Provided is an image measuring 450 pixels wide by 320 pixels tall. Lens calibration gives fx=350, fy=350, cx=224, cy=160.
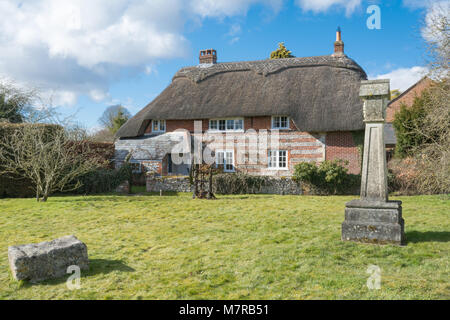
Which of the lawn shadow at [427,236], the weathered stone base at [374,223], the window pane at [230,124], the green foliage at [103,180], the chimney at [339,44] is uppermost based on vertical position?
the chimney at [339,44]

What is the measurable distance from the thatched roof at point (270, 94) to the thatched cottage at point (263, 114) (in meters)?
0.05

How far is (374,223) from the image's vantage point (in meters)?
6.61

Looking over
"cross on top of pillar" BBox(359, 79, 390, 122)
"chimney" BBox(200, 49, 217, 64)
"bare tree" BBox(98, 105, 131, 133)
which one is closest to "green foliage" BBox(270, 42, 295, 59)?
"chimney" BBox(200, 49, 217, 64)

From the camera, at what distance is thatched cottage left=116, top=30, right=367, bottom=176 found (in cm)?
1923

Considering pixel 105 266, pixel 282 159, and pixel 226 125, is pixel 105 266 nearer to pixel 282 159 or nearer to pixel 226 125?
pixel 282 159

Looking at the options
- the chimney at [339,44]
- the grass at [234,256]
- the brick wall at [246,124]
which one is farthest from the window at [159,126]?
the grass at [234,256]

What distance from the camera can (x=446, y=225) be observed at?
8.25 m

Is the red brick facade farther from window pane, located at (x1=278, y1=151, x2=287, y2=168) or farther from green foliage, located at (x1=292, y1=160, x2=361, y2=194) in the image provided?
green foliage, located at (x1=292, y1=160, x2=361, y2=194)

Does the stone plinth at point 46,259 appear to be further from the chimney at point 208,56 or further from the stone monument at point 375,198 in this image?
the chimney at point 208,56

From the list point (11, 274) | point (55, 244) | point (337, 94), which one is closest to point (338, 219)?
point (55, 244)

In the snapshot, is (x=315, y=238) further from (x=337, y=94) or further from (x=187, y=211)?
(x=337, y=94)

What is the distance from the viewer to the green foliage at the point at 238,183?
16844mm

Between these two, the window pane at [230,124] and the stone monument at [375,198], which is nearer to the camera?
the stone monument at [375,198]

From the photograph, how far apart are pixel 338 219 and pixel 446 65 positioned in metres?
6.44
